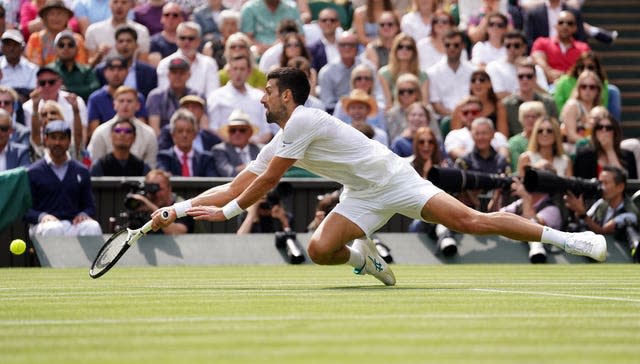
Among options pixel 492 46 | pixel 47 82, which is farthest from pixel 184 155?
pixel 492 46

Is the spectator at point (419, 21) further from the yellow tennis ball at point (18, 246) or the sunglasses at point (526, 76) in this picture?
the yellow tennis ball at point (18, 246)

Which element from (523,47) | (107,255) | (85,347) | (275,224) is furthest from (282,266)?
(85,347)

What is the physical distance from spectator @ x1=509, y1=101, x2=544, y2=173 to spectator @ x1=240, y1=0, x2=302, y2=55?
4114mm

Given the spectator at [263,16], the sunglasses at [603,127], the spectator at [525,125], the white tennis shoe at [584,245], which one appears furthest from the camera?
the spectator at [263,16]

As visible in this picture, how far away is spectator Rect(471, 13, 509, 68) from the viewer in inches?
796

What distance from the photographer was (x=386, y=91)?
19.2m

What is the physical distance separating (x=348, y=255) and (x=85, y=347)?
472 centimetres

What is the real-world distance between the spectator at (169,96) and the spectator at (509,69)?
4.39 meters

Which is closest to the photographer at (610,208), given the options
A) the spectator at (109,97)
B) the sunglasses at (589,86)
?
the sunglasses at (589,86)

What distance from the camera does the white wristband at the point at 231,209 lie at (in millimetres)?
10254

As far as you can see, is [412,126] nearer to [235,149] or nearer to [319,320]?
[235,149]

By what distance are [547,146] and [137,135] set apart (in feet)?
16.0

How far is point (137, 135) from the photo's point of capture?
56.6 feet

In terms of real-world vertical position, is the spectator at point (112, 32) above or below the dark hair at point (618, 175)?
above
